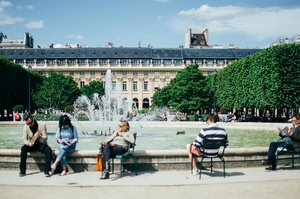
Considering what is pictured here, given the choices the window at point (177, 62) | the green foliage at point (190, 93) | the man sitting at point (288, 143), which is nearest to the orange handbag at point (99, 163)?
the man sitting at point (288, 143)

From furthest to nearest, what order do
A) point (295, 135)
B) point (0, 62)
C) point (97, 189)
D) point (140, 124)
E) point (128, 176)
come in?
point (0, 62)
point (140, 124)
point (295, 135)
point (128, 176)
point (97, 189)

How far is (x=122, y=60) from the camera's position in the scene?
313ft

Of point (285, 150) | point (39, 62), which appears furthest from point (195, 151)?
point (39, 62)

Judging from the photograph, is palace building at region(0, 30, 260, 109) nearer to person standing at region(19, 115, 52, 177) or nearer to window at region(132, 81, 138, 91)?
window at region(132, 81, 138, 91)

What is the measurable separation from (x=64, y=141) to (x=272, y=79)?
34391 millimetres

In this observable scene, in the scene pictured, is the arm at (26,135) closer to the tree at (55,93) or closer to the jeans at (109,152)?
the jeans at (109,152)

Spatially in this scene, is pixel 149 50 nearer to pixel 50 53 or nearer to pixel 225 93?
pixel 50 53

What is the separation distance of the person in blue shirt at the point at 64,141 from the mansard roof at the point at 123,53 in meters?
85.6

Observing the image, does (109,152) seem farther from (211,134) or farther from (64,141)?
(211,134)

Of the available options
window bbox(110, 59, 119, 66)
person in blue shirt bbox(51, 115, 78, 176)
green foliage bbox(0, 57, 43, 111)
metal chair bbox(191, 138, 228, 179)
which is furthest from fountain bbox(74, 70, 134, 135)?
window bbox(110, 59, 119, 66)

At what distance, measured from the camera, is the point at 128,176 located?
9203mm

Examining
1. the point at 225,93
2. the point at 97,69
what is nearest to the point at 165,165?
the point at 225,93

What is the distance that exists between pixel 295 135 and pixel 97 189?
5.07 m

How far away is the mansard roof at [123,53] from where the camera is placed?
309 ft
